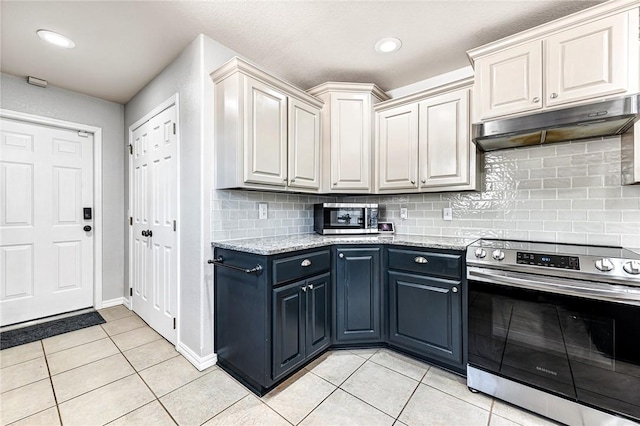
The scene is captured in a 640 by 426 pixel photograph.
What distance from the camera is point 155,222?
2643mm

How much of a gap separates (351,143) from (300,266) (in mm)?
1345

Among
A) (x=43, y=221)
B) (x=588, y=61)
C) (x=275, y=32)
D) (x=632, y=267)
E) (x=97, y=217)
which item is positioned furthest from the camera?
(x=97, y=217)

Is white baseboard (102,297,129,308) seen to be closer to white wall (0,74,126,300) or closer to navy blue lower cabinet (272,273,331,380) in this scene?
white wall (0,74,126,300)

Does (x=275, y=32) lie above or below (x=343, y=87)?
above

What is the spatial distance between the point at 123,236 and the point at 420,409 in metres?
3.68

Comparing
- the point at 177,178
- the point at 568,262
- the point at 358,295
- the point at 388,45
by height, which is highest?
the point at 388,45

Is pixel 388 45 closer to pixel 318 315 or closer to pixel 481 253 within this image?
pixel 481 253

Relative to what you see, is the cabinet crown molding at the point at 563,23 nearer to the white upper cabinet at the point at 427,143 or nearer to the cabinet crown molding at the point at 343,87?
the white upper cabinet at the point at 427,143

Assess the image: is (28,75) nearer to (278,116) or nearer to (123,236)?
(123,236)

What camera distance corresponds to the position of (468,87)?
7.17ft

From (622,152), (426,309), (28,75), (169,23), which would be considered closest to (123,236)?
(28,75)

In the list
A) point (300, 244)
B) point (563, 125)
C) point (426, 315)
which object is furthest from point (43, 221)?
point (563, 125)

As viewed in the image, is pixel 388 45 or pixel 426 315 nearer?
pixel 426 315

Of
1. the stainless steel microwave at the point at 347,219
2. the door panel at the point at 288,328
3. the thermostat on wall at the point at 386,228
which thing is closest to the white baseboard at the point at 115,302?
the door panel at the point at 288,328
